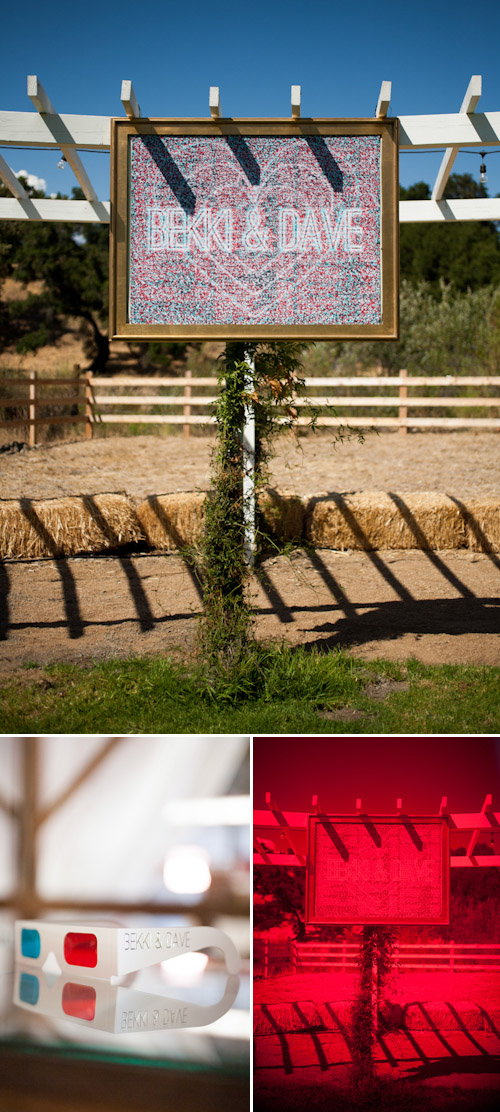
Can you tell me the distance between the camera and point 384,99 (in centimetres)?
378

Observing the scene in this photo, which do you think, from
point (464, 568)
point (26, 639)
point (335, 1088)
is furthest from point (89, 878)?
point (464, 568)

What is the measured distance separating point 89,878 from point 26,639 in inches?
138

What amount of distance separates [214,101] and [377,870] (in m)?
3.37

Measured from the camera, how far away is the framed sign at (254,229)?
3.81 m

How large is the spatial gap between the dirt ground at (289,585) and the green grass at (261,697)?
1.14 ft

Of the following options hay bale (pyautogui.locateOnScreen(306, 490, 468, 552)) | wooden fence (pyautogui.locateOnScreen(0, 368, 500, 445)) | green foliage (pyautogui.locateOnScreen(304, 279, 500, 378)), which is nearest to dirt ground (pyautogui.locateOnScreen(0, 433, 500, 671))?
hay bale (pyautogui.locateOnScreen(306, 490, 468, 552))

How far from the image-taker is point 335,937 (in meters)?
2.14

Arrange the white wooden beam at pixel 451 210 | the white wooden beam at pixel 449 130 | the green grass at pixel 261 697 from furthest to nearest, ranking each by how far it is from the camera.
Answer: the white wooden beam at pixel 451 210 → the white wooden beam at pixel 449 130 → the green grass at pixel 261 697

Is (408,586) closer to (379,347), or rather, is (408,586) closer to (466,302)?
(379,347)

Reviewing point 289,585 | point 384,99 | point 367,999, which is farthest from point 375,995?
point 289,585

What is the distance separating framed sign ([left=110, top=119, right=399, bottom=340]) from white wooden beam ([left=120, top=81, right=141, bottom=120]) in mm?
57

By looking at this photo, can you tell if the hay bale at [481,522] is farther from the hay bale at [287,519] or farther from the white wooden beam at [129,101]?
the white wooden beam at [129,101]

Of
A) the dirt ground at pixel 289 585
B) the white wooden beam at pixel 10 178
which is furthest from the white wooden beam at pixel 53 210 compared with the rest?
the dirt ground at pixel 289 585

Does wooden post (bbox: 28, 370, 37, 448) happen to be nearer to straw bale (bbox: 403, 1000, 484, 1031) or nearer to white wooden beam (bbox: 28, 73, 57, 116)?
white wooden beam (bbox: 28, 73, 57, 116)
